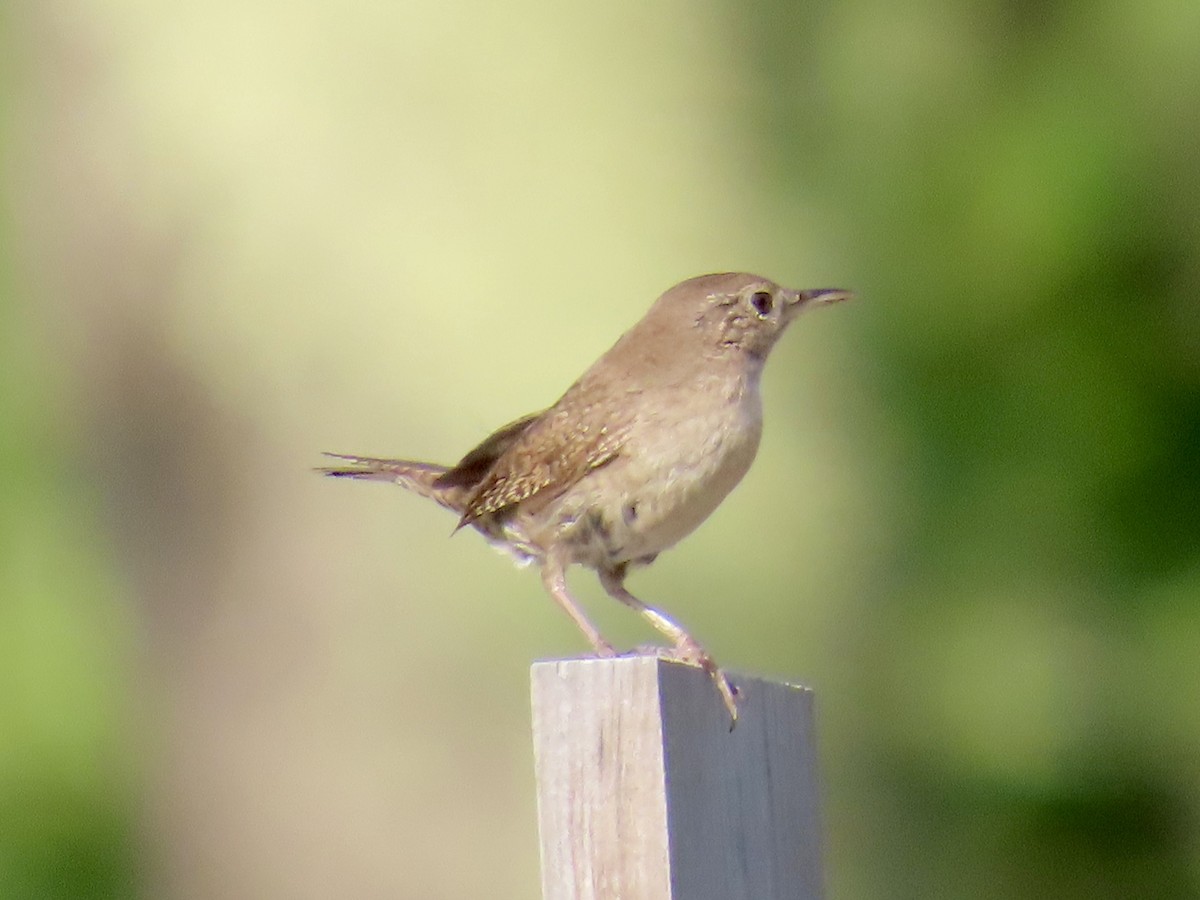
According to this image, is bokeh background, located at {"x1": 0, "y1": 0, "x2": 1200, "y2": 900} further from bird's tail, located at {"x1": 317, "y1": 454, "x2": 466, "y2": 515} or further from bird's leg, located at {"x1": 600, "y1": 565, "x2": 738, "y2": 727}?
bird's leg, located at {"x1": 600, "y1": 565, "x2": 738, "y2": 727}

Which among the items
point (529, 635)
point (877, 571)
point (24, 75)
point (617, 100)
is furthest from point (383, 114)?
point (877, 571)

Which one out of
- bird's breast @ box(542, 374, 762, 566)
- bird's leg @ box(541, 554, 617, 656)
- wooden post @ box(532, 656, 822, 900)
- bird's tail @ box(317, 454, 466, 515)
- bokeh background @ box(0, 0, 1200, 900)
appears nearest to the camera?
wooden post @ box(532, 656, 822, 900)

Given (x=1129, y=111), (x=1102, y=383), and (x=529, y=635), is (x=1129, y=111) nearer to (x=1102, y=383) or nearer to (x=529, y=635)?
(x=1102, y=383)

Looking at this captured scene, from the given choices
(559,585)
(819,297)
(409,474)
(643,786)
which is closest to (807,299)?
(819,297)

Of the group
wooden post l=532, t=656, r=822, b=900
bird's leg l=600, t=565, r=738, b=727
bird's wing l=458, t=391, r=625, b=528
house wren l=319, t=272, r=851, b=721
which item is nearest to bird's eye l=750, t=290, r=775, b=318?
house wren l=319, t=272, r=851, b=721

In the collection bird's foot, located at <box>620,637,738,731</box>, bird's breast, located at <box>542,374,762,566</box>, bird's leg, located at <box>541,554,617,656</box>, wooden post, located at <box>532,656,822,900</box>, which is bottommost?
wooden post, located at <box>532,656,822,900</box>

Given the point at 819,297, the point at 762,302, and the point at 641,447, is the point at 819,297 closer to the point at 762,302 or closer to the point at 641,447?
the point at 762,302

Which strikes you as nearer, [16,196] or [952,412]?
[952,412]

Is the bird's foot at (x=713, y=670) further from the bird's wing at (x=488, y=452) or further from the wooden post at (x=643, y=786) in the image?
the bird's wing at (x=488, y=452)
